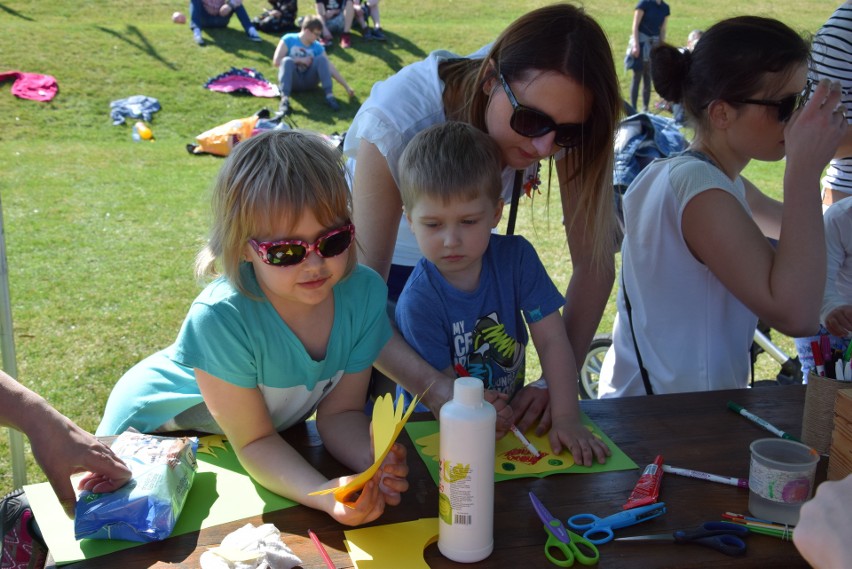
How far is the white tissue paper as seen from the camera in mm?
1255

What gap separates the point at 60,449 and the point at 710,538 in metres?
1.18

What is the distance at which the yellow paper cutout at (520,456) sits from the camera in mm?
Answer: 1620

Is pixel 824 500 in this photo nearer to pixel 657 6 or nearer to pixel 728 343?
pixel 728 343

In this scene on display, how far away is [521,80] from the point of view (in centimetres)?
185

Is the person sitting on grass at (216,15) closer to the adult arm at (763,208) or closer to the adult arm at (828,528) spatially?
the adult arm at (763,208)

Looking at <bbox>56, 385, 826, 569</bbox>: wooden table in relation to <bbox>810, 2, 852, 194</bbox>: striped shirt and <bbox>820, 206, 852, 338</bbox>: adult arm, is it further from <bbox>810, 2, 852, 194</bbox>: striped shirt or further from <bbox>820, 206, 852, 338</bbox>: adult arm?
<bbox>810, 2, 852, 194</bbox>: striped shirt

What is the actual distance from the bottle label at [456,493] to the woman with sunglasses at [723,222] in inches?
43.1

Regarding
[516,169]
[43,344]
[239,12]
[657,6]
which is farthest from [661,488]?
[239,12]

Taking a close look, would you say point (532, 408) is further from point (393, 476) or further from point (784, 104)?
point (784, 104)

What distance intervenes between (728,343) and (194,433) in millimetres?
1435

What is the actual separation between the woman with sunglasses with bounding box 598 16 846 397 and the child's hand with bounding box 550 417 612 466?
22.2 inches

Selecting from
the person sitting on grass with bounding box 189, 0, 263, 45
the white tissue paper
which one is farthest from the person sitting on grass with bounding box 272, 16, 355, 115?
the white tissue paper

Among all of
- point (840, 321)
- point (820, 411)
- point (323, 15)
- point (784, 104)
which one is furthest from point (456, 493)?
point (323, 15)

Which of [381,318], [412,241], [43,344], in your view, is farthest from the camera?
[43,344]
